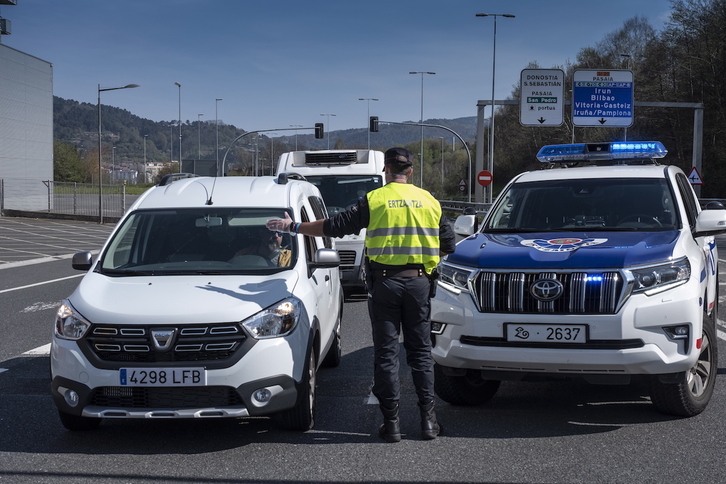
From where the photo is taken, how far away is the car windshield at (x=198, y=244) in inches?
237

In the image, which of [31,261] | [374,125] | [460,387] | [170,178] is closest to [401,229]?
[460,387]

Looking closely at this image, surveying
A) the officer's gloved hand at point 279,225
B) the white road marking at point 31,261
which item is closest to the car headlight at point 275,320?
the officer's gloved hand at point 279,225

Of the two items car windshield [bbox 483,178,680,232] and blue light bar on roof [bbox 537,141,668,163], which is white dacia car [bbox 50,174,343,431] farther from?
blue light bar on roof [bbox 537,141,668,163]

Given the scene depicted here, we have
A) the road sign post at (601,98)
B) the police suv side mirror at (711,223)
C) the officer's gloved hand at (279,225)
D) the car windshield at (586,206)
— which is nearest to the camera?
the officer's gloved hand at (279,225)

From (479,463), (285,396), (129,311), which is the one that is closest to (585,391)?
(479,463)

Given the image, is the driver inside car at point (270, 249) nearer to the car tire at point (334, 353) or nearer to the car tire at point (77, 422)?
the car tire at point (334, 353)

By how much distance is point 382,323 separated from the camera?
535cm

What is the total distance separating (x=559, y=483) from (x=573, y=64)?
8124 cm

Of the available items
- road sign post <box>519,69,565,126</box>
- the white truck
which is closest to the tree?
road sign post <box>519,69,565,126</box>

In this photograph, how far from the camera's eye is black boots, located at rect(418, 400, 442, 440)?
5316 millimetres

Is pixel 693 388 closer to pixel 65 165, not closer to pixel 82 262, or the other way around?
pixel 82 262

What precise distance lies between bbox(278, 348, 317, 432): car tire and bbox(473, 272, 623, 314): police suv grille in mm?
1177

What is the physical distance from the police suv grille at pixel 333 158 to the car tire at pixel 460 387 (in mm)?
8554

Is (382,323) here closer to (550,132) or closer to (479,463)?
(479,463)
